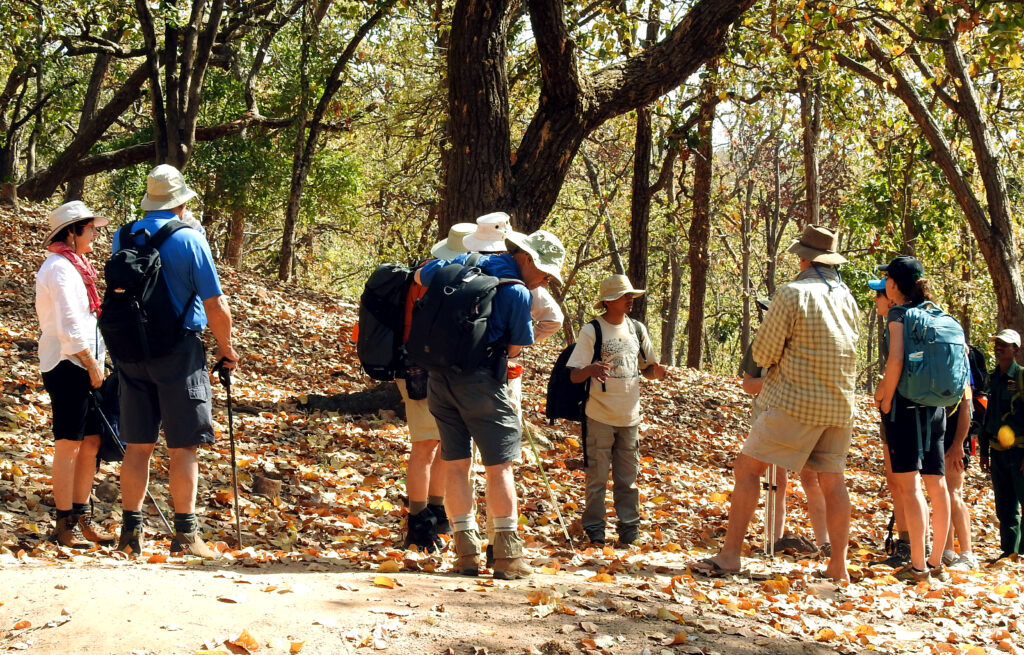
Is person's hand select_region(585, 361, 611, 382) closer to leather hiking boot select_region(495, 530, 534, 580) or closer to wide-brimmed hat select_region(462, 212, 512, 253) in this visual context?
wide-brimmed hat select_region(462, 212, 512, 253)

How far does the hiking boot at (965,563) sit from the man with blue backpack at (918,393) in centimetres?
77

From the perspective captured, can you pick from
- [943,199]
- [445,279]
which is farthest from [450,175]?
[943,199]

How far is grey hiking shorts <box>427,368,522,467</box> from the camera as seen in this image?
5.25m

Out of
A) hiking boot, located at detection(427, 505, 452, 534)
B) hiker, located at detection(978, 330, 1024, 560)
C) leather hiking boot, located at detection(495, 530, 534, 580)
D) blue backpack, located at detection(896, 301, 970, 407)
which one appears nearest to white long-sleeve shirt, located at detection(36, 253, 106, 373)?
hiking boot, located at detection(427, 505, 452, 534)

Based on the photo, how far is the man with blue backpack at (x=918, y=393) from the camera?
20.4 ft

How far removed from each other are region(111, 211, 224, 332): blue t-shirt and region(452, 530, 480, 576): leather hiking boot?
72.1 inches

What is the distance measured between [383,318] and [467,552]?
56.1 inches

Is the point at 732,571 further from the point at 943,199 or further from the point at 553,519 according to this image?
the point at 943,199

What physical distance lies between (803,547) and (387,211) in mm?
17070

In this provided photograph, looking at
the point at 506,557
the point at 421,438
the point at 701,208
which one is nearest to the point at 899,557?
the point at 506,557

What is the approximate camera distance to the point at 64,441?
584 cm

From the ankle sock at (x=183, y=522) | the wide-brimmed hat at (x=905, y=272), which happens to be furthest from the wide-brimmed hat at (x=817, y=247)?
the ankle sock at (x=183, y=522)

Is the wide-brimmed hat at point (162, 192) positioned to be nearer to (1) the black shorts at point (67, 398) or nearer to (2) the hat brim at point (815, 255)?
(1) the black shorts at point (67, 398)

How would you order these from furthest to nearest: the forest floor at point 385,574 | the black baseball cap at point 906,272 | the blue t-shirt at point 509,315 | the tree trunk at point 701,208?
the tree trunk at point 701,208 < the black baseball cap at point 906,272 < the blue t-shirt at point 509,315 < the forest floor at point 385,574
